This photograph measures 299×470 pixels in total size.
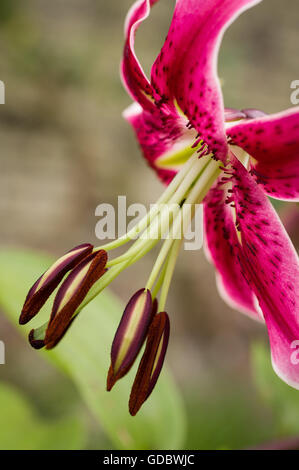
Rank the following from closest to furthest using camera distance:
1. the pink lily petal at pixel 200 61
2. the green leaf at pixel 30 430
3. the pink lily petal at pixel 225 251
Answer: the pink lily petal at pixel 200 61 → the pink lily petal at pixel 225 251 → the green leaf at pixel 30 430

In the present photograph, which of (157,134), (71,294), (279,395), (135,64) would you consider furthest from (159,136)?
(279,395)

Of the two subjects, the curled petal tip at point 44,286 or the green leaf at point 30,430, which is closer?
the curled petal tip at point 44,286

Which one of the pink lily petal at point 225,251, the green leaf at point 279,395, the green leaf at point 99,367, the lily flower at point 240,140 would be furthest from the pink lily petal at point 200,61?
the green leaf at point 279,395

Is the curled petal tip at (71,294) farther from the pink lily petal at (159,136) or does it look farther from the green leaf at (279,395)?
the green leaf at (279,395)

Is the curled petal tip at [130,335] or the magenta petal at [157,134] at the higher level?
the magenta petal at [157,134]

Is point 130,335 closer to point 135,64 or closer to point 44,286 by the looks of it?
point 44,286

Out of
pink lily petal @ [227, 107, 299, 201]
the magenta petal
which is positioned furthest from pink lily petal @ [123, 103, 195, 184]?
pink lily petal @ [227, 107, 299, 201]

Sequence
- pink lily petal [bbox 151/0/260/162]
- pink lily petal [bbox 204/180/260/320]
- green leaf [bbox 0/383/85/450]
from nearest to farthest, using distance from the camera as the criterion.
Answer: pink lily petal [bbox 151/0/260/162], pink lily petal [bbox 204/180/260/320], green leaf [bbox 0/383/85/450]

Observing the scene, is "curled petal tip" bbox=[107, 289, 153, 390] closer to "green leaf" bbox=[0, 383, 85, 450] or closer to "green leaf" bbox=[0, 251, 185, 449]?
"green leaf" bbox=[0, 251, 185, 449]
